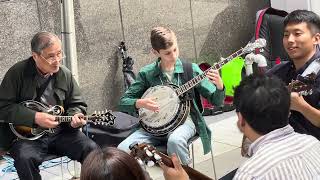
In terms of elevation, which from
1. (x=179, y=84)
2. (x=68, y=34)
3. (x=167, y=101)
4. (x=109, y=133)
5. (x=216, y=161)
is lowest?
(x=216, y=161)

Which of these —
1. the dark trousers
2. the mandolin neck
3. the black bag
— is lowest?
the black bag

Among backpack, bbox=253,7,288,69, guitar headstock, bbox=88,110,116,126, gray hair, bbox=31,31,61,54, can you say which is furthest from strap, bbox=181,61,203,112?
backpack, bbox=253,7,288,69

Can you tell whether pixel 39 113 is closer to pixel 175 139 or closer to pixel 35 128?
pixel 35 128

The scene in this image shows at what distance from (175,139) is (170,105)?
0.27 meters

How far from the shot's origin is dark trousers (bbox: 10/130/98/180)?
3.01 meters

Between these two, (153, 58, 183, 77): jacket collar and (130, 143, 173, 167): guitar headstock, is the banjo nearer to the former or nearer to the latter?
(153, 58, 183, 77): jacket collar

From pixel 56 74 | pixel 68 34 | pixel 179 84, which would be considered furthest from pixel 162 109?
pixel 68 34

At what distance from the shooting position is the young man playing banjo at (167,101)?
3160 millimetres

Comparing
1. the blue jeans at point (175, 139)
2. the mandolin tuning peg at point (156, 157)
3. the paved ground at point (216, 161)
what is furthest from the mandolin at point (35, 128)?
the mandolin tuning peg at point (156, 157)

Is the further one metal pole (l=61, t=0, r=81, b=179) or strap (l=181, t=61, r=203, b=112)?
metal pole (l=61, t=0, r=81, b=179)

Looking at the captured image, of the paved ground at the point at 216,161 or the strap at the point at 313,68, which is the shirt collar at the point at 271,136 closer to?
the strap at the point at 313,68

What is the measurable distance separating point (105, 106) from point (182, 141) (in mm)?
2511

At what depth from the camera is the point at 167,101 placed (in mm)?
3199

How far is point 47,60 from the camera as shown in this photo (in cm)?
315
